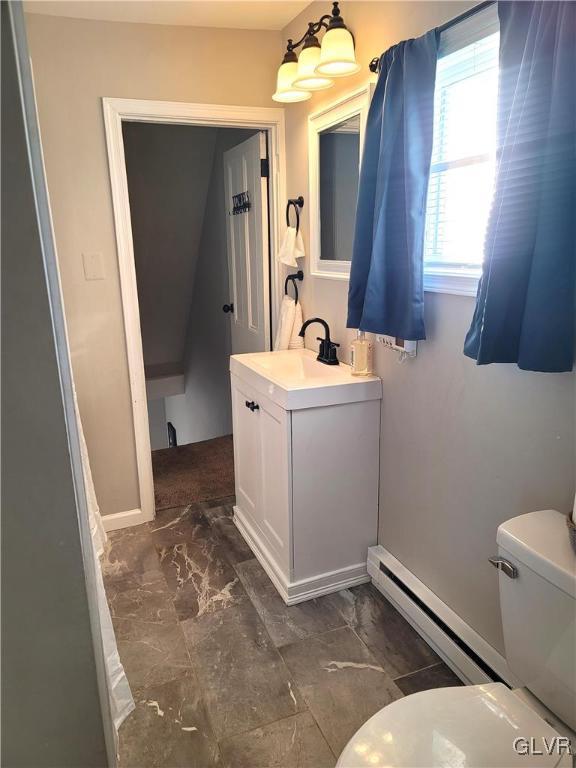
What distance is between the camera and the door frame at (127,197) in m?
2.37

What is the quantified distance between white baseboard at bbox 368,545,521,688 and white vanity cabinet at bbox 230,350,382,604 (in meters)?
0.11

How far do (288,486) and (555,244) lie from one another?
129cm

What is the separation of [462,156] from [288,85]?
0.98 metres

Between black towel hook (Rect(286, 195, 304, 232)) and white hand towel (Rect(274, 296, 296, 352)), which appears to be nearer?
black towel hook (Rect(286, 195, 304, 232))

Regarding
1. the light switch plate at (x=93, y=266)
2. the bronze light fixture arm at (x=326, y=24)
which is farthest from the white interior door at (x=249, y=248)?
the light switch plate at (x=93, y=266)

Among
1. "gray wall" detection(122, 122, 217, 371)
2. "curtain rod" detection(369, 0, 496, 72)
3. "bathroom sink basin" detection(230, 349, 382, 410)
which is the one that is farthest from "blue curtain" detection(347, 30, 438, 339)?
"gray wall" detection(122, 122, 217, 371)

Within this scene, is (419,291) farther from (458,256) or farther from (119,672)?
(119,672)

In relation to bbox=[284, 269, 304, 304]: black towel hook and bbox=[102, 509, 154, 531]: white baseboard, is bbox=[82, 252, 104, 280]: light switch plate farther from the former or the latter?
bbox=[102, 509, 154, 531]: white baseboard

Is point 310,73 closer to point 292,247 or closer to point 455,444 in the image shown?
point 292,247

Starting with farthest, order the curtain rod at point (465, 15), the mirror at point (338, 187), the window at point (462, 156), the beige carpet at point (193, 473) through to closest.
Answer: the beige carpet at point (193, 473)
the mirror at point (338, 187)
the window at point (462, 156)
the curtain rod at point (465, 15)

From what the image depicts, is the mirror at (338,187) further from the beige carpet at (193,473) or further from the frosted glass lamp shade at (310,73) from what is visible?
the beige carpet at (193,473)

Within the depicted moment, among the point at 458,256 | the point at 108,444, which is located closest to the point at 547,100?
the point at 458,256

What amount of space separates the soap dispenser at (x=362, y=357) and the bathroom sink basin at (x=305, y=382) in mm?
29

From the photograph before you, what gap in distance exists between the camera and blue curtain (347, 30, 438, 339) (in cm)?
159
